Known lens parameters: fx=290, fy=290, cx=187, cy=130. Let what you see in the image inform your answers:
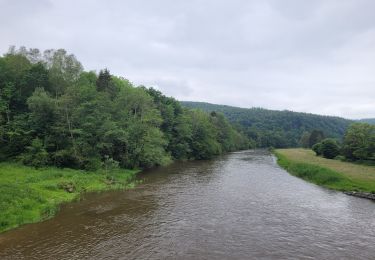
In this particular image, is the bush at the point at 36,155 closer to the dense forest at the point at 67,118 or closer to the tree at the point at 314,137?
the dense forest at the point at 67,118

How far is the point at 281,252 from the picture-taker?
1906 centimetres

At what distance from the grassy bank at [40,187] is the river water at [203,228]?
1573 millimetres

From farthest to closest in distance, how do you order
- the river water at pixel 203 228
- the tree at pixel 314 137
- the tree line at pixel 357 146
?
1. the tree at pixel 314 137
2. the tree line at pixel 357 146
3. the river water at pixel 203 228

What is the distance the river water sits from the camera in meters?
19.0

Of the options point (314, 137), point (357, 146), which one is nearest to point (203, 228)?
point (357, 146)

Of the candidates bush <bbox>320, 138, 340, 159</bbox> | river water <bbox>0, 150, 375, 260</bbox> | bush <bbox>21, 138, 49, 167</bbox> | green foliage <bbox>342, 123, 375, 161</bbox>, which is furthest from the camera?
bush <bbox>320, 138, 340, 159</bbox>

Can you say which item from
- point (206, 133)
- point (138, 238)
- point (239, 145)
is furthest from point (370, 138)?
point (239, 145)

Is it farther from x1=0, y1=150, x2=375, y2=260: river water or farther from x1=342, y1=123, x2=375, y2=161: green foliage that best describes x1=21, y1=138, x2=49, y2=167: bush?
x1=342, y1=123, x2=375, y2=161: green foliage

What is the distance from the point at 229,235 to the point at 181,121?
65.5 m

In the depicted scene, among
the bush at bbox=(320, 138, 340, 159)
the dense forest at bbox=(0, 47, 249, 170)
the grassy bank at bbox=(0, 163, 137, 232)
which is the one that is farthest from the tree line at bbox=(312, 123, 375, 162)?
the grassy bank at bbox=(0, 163, 137, 232)

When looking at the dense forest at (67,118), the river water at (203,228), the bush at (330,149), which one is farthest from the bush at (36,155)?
the bush at (330,149)

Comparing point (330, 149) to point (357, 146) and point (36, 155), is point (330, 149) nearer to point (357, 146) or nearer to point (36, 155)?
point (357, 146)

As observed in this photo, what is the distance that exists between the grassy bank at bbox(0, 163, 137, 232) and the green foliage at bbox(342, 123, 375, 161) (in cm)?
4983

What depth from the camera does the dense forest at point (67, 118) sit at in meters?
44.3
